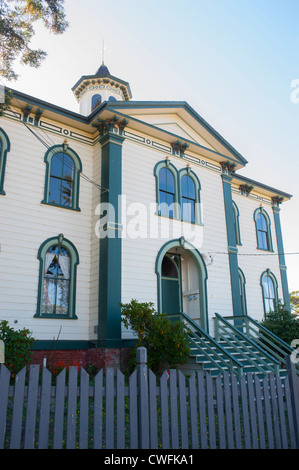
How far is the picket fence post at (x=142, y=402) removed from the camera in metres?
4.34

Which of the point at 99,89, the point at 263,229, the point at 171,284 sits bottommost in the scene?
the point at 171,284

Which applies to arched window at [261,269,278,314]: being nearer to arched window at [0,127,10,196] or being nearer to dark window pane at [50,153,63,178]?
dark window pane at [50,153,63,178]

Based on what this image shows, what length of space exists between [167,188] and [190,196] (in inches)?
51.1

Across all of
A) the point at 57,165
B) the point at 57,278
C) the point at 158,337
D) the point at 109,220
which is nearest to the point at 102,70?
the point at 57,165

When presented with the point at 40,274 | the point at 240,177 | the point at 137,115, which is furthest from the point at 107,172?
the point at 240,177

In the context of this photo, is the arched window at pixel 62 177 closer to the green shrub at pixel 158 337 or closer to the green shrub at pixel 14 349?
the green shrub at pixel 158 337

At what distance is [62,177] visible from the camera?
1402 cm

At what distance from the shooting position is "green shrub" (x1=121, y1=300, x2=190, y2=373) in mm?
11234

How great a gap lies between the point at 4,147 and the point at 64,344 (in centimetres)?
665

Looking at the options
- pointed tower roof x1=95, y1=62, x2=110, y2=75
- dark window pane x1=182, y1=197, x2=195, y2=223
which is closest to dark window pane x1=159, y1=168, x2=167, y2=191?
dark window pane x1=182, y1=197, x2=195, y2=223

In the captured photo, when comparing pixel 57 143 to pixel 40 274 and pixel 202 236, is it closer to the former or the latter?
pixel 40 274

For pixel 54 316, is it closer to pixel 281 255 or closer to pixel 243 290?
pixel 243 290

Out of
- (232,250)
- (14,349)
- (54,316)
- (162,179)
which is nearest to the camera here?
(14,349)

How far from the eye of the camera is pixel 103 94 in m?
22.2
